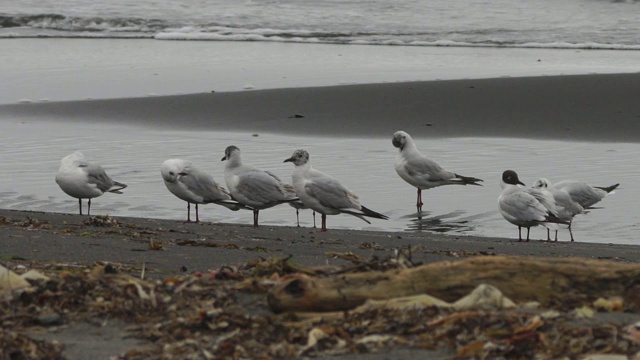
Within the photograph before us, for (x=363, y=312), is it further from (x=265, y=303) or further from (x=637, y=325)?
(x=637, y=325)

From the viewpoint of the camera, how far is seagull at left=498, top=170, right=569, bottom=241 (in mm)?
10109

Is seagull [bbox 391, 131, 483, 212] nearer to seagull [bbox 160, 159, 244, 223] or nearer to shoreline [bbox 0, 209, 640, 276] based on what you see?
shoreline [bbox 0, 209, 640, 276]

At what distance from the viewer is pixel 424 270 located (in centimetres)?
447

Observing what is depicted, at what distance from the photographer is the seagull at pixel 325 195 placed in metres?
10.4

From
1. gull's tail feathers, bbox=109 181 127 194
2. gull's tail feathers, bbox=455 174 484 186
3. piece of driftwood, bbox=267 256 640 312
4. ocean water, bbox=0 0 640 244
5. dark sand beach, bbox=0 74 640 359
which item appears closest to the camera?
piece of driftwood, bbox=267 256 640 312

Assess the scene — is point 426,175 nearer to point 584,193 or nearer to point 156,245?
point 584,193

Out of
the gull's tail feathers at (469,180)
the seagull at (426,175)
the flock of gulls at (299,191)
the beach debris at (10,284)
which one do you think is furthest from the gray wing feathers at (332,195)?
the beach debris at (10,284)

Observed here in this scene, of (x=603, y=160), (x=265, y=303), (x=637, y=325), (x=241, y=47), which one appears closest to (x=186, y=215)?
(x=603, y=160)

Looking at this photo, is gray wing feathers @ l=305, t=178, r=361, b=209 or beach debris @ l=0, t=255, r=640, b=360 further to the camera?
gray wing feathers @ l=305, t=178, r=361, b=209

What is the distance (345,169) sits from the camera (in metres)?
13.0

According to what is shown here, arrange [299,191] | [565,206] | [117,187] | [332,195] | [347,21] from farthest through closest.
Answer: [347,21] < [117,187] < [299,191] < [565,206] < [332,195]

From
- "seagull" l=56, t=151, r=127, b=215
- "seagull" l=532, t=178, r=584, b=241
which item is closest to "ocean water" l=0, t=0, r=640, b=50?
"seagull" l=532, t=178, r=584, b=241

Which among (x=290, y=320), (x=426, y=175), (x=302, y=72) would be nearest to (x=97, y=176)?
(x=426, y=175)

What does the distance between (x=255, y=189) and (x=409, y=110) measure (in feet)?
21.5
